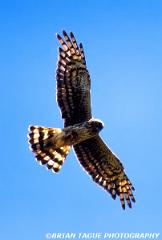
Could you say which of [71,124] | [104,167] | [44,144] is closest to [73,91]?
[71,124]

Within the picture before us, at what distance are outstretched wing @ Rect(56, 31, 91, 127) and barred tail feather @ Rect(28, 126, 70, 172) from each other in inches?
14.6

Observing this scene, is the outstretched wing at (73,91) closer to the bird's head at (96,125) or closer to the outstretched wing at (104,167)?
the bird's head at (96,125)

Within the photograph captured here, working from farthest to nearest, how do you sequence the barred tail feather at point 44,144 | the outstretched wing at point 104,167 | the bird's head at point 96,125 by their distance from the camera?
the outstretched wing at point 104,167 → the barred tail feather at point 44,144 → the bird's head at point 96,125

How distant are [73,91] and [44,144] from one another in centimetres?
122

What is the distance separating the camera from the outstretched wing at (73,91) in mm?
16812

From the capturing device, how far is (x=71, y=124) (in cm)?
1678

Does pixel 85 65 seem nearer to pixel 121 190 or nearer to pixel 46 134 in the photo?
pixel 46 134

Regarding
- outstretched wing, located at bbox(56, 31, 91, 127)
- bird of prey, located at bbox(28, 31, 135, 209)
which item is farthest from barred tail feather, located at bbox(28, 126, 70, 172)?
outstretched wing, located at bbox(56, 31, 91, 127)

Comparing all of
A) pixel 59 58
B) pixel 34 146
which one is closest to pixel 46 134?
pixel 34 146

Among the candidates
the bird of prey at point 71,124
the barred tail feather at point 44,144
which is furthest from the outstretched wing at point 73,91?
the barred tail feather at point 44,144

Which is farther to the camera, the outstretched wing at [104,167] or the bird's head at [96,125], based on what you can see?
the outstretched wing at [104,167]

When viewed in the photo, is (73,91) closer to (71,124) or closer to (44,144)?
(71,124)

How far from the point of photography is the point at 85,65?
16969mm

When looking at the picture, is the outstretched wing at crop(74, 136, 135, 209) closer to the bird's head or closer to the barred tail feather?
the barred tail feather
